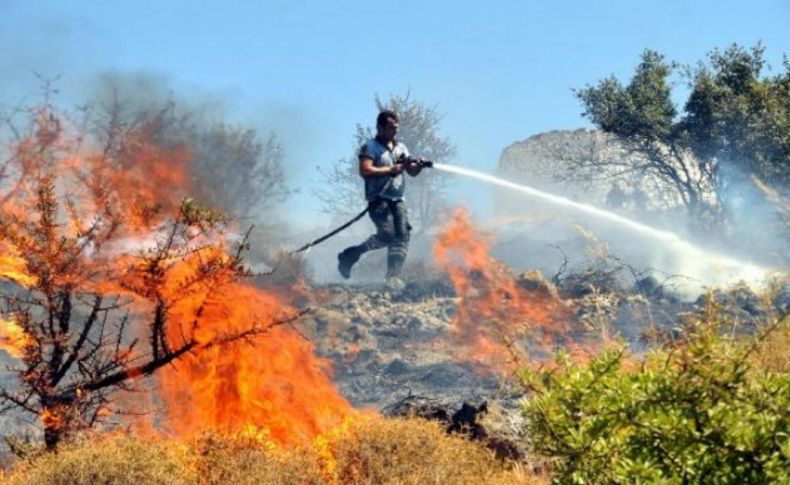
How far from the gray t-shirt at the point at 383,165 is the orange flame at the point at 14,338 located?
6143mm

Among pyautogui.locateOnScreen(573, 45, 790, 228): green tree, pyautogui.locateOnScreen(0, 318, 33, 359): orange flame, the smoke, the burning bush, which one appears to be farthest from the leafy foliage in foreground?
pyautogui.locateOnScreen(573, 45, 790, 228): green tree

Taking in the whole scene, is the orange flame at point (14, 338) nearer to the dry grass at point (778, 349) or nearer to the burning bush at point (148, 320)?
the burning bush at point (148, 320)

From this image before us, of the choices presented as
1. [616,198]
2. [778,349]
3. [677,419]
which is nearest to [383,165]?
[778,349]

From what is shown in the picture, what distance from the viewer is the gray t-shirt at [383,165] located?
11.4 meters

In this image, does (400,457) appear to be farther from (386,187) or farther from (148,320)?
(386,187)

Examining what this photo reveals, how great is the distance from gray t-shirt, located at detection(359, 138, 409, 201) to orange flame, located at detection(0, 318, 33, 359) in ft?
20.2

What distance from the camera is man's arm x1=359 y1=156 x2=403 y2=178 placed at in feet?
37.0

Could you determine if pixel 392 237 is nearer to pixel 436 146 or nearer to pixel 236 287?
pixel 236 287

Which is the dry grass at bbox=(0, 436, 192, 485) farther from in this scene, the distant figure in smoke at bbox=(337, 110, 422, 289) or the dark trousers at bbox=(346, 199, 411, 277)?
the dark trousers at bbox=(346, 199, 411, 277)

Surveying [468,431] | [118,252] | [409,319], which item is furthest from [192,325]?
[409,319]

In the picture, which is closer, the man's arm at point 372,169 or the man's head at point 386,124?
the man's arm at point 372,169

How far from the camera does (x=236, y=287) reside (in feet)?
24.0

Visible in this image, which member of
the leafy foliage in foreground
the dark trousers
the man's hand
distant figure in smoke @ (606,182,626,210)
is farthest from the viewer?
distant figure in smoke @ (606,182,626,210)

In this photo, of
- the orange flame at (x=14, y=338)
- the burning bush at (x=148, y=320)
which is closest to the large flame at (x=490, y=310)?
the burning bush at (x=148, y=320)
